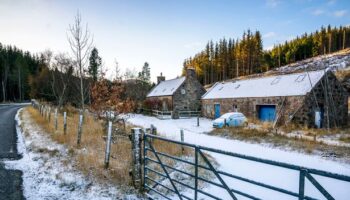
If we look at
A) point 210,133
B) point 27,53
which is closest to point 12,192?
point 210,133

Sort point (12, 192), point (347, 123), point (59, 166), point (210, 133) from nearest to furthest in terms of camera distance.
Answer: point (12, 192), point (59, 166), point (210, 133), point (347, 123)

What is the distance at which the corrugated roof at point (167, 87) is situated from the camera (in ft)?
115

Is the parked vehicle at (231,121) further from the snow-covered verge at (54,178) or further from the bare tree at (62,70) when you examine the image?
the bare tree at (62,70)

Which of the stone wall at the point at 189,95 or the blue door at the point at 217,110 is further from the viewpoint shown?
the stone wall at the point at 189,95

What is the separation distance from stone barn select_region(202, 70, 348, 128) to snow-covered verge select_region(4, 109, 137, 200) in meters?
17.5

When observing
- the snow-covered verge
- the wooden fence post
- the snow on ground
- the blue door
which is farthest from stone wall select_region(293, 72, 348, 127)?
the snow-covered verge

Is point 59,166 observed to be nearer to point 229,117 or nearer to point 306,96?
point 229,117

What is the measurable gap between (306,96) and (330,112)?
3.96m

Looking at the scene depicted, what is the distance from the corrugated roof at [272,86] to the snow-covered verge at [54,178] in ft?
57.8

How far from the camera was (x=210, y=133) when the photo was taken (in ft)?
59.0

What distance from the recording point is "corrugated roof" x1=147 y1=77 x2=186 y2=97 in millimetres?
35094

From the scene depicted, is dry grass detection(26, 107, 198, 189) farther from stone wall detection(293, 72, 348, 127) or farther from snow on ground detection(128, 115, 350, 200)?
stone wall detection(293, 72, 348, 127)

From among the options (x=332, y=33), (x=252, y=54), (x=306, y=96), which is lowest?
(x=306, y=96)

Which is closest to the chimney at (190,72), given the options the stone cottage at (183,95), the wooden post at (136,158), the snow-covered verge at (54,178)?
the stone cottage at (183,95)
